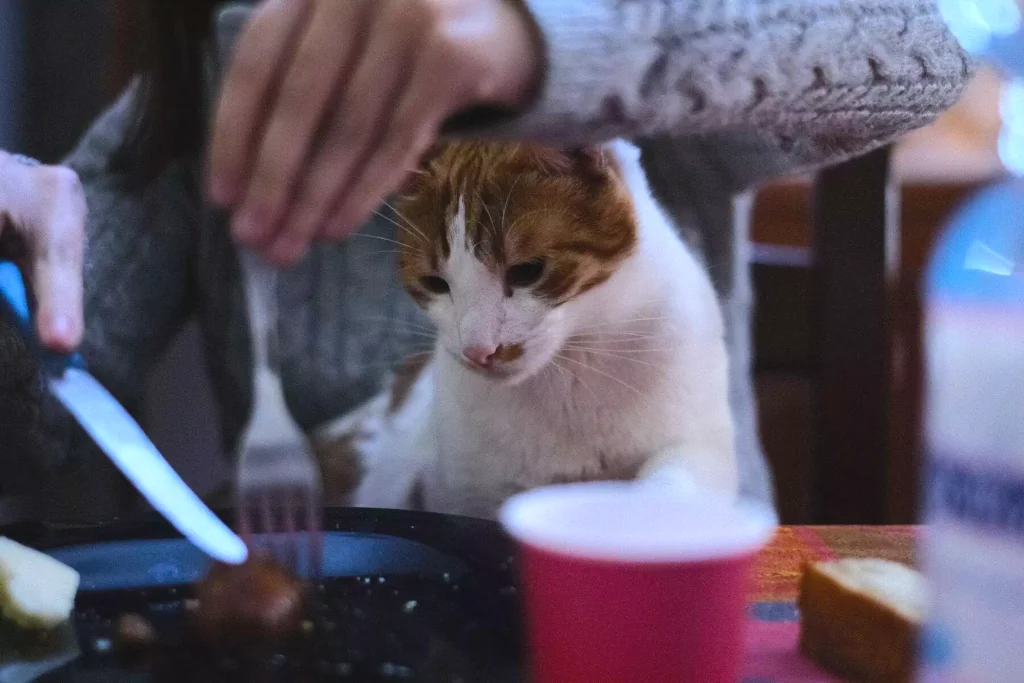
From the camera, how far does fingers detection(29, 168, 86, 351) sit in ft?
2.26

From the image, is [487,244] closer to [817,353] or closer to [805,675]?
[805,675]

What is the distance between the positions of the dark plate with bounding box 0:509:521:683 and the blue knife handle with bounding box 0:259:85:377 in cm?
14

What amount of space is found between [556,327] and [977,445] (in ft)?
1.96

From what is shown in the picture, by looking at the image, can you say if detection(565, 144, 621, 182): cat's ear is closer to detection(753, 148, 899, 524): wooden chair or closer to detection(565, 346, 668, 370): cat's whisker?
detection(565, 346, 668, 370): cat's whisker

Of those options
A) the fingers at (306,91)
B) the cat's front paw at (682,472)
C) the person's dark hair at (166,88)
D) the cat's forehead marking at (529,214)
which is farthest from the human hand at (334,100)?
the person's dark hair at (166,88)

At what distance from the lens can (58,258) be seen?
2.56 feet

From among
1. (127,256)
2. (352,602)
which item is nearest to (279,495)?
(352,602)

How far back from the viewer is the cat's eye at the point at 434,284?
95cm

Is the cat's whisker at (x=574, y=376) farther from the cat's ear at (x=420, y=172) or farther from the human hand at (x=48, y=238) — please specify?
the human hand at (x=48, y=238)

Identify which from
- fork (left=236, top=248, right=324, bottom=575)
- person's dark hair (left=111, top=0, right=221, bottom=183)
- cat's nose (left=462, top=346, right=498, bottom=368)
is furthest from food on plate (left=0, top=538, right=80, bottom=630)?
person's dark hair (left=111, top=0, right=221, bottom=183)

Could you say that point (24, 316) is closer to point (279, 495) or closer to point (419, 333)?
point (279, 495)

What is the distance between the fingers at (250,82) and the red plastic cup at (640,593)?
0.88 feet

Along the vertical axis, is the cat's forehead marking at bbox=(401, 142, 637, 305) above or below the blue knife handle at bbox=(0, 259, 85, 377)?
above

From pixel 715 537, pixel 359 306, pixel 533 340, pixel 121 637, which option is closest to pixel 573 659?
pixel 715 537
